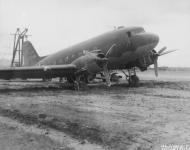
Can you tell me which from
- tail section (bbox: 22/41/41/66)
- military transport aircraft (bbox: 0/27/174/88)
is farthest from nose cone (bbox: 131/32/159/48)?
tail section (bbox: 22/41/41/66)

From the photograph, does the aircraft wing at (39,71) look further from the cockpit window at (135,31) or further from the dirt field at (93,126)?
the dirt field at (93,126)

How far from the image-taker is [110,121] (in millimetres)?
7879

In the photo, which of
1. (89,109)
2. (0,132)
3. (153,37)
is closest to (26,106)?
(89,109)

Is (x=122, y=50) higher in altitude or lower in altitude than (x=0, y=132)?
higher

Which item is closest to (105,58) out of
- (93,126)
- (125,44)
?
(125,44)

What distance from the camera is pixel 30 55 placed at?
2680cm

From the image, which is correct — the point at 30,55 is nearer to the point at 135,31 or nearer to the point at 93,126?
the point at 135,31

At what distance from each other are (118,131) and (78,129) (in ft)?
3.50

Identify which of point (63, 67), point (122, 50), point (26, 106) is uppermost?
point (122, 50)

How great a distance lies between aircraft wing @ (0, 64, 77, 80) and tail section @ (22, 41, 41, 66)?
832 centimetres

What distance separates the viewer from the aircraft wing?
674 inches

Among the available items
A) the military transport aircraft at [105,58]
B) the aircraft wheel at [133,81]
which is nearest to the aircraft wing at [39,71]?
the military transport aircraft at [105,58]

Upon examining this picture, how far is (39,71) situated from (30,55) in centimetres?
987

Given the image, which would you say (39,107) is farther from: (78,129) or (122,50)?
(122,50)
